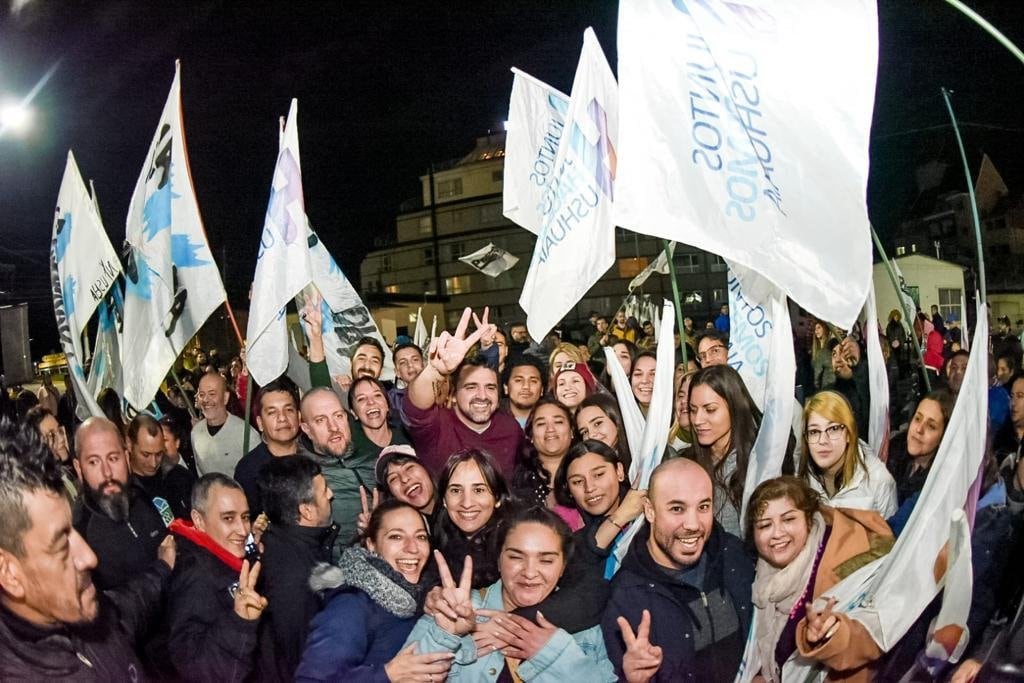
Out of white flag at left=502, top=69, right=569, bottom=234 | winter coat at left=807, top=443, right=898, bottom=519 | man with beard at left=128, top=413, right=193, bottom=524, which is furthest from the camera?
white flag at left=502, top=69, right=569, bottom=234

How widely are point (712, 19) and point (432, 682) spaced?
112 inches

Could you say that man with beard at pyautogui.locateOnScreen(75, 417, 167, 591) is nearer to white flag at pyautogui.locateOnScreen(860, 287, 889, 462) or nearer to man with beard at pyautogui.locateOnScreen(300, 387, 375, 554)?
man with beard at pyautogui.locateOnScreen(300, 387, 375, 554)

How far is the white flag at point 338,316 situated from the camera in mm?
7195

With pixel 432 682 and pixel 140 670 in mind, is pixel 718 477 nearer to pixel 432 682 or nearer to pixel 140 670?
pixel 432 682

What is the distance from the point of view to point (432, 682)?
293 cm

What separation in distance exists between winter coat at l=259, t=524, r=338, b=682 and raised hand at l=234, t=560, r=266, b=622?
14cm

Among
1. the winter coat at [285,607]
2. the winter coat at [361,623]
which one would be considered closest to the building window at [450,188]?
the winter coat at [285,607]

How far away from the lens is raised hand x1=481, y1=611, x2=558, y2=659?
296 cm

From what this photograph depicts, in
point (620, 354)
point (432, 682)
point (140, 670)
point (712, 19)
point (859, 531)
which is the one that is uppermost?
point (712, 19)

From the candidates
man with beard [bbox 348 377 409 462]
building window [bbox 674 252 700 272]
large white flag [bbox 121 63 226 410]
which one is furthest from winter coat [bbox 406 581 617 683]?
building window [bbox 674 252 700 272]

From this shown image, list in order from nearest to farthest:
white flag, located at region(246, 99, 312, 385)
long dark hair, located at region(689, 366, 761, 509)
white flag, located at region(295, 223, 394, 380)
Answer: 1. long dark hair, located at region(689, 366, 761, 509)
2. white flag, located at region(246, 99, 312, 385)
3. white flag, located at region(295, 223, 394, 380)

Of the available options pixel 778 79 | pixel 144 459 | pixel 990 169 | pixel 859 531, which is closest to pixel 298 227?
pixel 144 459

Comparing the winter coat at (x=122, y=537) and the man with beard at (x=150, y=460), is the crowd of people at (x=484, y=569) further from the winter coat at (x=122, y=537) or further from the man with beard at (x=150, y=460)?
the man with beard at (x=150, y=460)

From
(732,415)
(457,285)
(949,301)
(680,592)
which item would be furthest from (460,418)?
(457,285)
